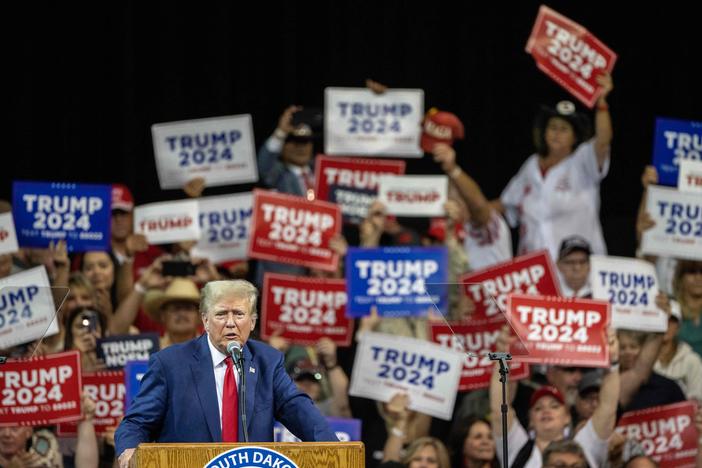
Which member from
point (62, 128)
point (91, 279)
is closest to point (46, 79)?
point (62, 128)

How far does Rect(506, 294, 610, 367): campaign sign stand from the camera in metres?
7.80

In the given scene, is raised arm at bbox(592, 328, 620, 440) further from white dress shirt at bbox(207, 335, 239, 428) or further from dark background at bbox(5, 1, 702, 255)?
white dress shirt at bbox(207, 335, 239, 428)

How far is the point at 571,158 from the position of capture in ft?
30.3

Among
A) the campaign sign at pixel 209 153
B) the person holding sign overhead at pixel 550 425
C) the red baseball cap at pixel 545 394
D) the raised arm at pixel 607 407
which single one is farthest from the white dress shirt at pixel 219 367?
the campaign sign at pixel 209 153

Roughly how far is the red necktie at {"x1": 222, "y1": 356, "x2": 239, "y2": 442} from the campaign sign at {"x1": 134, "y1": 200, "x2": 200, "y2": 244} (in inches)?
156

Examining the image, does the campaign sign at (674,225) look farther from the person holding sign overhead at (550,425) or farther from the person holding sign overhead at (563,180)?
the person holding sign overhead at (550,425)

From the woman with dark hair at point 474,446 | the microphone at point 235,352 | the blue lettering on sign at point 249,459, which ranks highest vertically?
the microphone at point 235,352

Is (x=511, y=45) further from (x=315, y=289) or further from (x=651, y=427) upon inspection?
(x=651, y=427)

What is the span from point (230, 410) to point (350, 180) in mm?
4497

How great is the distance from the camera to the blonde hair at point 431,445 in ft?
24.3

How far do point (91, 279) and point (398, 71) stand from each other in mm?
2819

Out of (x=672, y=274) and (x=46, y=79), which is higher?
(x=46, y=79)

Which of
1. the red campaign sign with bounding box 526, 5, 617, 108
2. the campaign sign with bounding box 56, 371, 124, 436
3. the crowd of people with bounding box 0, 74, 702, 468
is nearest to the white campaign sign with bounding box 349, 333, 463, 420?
the crowd of people with bounding box 0, 74, 702, 468

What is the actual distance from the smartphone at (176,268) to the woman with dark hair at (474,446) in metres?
1.68
